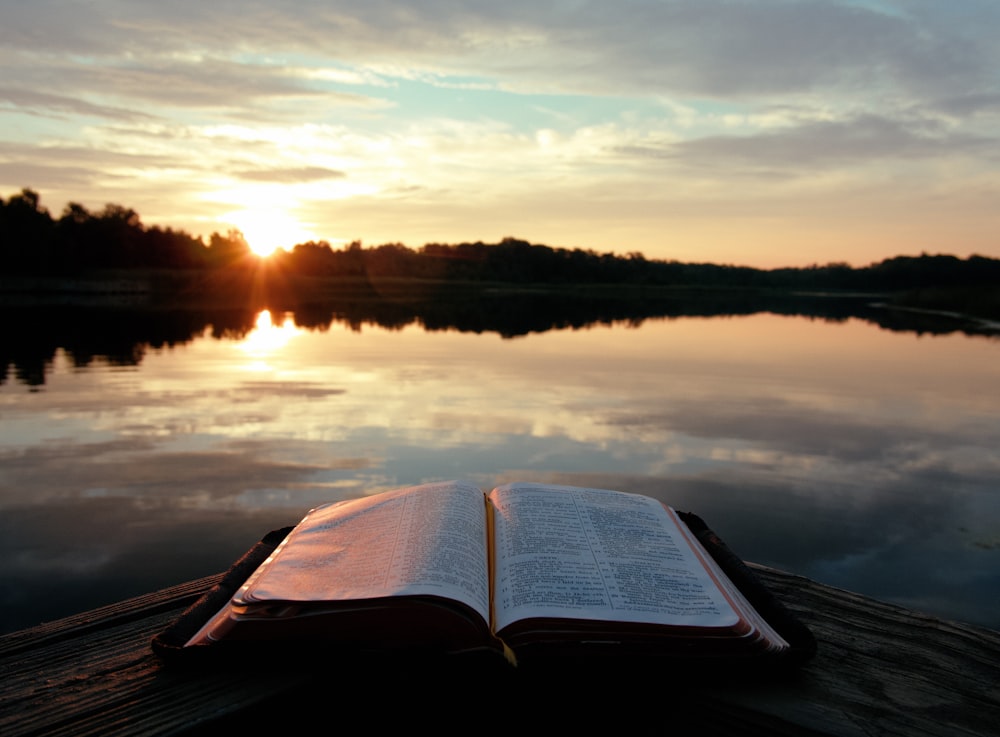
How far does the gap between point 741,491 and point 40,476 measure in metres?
6.67

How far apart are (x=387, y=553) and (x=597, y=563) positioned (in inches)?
22.6

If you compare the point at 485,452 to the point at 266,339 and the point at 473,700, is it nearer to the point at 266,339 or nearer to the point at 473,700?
Result: the point at 473,700

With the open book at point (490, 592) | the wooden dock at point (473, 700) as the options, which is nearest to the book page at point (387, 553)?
the open book at point (490, 592)

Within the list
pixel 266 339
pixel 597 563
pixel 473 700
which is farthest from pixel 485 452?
pixel 266 339

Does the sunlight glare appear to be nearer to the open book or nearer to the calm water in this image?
the calm water

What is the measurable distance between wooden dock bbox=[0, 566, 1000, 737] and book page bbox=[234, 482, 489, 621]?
0.58 ft

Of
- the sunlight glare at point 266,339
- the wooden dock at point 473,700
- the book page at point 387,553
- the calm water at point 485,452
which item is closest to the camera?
the wooden dock at point 473,700

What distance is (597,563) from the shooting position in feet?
6.53

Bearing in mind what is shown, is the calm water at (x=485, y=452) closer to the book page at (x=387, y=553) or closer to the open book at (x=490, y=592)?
the book page at (x=387, y=553)

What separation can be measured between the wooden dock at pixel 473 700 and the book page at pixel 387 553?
0.58ft

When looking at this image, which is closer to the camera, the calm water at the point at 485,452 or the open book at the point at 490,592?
the open book at the point at 490,592

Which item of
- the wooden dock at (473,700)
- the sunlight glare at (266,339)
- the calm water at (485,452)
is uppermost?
the wooden dock at (473,700)

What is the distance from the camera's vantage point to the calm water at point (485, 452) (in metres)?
5.18

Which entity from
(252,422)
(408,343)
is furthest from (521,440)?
(408,343)
